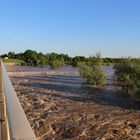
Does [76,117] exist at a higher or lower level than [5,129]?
lower

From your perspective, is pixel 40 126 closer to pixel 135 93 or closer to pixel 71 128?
pixel 71 128

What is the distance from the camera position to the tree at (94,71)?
39.5 m

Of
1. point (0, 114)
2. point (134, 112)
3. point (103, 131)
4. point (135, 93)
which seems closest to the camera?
point (0, 114)

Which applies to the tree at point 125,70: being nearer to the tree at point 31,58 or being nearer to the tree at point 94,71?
the tree at point 94,71

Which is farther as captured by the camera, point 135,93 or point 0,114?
point 135,93

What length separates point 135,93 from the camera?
25.0 m

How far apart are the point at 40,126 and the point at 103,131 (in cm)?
327

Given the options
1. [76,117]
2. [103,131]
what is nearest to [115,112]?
[76,117]

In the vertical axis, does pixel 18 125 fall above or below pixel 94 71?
above

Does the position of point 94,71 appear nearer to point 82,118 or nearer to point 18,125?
point 82,118

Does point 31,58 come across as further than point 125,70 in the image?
Yes

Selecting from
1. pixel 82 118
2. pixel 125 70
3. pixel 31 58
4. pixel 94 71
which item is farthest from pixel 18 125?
pixel 31 58

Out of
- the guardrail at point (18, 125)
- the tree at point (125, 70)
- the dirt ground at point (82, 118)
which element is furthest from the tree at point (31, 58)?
the guardrail at point (18, 125)

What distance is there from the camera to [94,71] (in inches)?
1626
